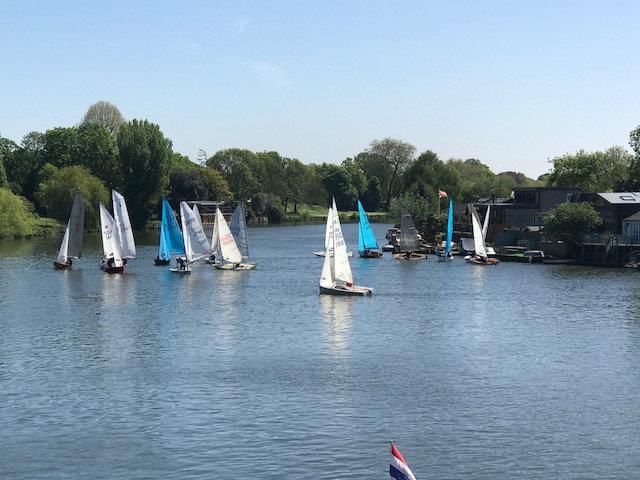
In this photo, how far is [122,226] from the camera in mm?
110375

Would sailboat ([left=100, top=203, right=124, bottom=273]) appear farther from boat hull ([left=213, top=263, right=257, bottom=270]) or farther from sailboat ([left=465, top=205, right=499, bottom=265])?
sailboat ([left=465, top=205, right=499, bottom=265])

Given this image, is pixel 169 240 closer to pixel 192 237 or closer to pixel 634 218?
pixel 192 237

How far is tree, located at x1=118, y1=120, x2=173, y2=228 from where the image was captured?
193 m

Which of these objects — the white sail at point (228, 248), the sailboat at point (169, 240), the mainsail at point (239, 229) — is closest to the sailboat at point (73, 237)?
the sailboat at point (169, 240)

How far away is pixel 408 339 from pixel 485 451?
25.8 m

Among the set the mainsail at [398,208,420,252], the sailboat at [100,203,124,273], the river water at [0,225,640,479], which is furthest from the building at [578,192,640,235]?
the sailboat at [100,203,124,273]

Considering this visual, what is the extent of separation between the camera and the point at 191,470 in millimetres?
35031

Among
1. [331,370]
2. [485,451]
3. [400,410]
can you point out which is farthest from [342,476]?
[331,370]

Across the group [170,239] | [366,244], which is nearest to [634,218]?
[366,244]

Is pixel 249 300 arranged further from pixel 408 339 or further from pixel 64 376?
pixel 64 376

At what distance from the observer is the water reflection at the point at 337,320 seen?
60.9 metres

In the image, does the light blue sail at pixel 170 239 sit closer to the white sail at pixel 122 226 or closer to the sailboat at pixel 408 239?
the white sail at pixel 122 226

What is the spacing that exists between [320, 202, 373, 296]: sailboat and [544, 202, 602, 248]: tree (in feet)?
157

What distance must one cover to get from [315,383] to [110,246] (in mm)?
63357
